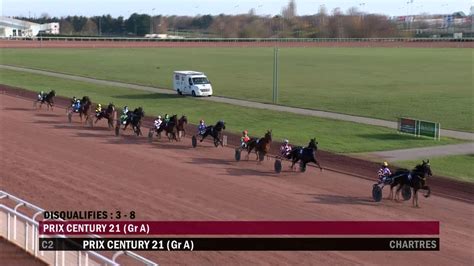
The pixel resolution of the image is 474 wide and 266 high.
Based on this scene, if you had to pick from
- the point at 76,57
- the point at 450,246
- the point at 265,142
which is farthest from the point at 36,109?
the point at 76,57

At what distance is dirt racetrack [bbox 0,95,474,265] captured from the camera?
13.4 metres

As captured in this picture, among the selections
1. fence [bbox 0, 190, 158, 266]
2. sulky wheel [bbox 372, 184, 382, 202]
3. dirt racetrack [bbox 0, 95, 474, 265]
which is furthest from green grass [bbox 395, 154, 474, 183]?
fence [bbox 0, 190, 158, 266]

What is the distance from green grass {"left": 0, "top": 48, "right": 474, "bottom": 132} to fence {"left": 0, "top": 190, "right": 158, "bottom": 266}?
2414cm

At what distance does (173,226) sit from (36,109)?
24468 millimetres

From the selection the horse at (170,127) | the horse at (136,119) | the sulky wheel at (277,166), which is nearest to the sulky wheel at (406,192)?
the sulky wheel at (277,166)

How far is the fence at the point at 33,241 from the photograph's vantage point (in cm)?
1008

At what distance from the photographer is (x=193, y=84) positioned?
1775 inches

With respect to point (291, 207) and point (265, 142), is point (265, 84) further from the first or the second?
point (291, 207)

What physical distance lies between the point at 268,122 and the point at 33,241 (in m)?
22.6

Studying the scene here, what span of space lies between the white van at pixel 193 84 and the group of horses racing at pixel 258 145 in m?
10.4

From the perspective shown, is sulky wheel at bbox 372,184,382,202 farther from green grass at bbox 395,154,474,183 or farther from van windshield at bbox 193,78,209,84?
van windshield at bbox 193,78,209,84

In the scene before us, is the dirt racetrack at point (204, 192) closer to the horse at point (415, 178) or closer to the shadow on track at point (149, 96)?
the horse at point (415, 178)

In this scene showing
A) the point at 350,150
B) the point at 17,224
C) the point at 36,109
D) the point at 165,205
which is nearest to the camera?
the point at 17,224

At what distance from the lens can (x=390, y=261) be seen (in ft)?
42.9
